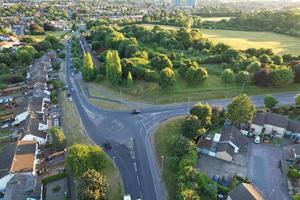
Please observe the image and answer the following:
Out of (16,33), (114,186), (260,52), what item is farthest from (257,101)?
(16,33)

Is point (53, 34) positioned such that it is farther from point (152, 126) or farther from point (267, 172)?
point (267, 172)

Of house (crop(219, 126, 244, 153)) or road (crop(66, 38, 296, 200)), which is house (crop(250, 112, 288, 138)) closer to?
house (crop(219, 126, 244, 153))

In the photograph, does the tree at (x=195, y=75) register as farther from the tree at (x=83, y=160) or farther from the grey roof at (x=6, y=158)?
the grey roof at (x=6, y=158)

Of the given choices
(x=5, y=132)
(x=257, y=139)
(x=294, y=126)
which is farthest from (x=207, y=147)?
(x=5, y=132)

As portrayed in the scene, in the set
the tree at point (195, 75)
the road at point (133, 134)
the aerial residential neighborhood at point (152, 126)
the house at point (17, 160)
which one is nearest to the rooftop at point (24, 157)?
the house at point (17, 160)

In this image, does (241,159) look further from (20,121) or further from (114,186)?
(20,121)

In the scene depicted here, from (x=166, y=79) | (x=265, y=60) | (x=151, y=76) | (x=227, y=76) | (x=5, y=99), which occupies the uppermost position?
(x=265, y=60)

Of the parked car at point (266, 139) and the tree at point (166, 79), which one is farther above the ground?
the tree at point (166, 79)
